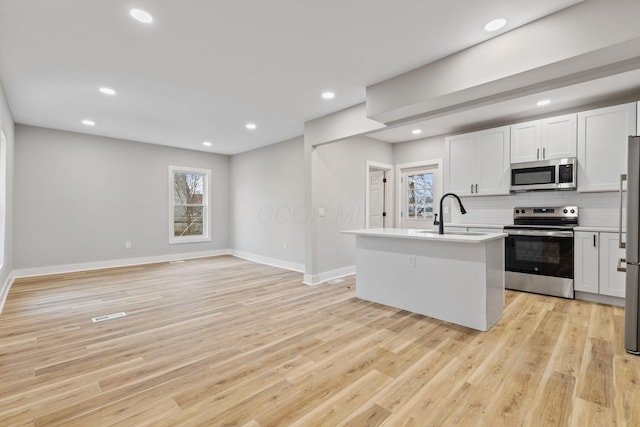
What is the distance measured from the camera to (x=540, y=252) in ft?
13.4

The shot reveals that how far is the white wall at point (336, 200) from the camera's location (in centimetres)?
487

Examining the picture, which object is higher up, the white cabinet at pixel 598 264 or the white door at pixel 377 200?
the white door at pixel 377 200

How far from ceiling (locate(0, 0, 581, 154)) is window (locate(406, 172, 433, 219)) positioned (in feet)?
8.85

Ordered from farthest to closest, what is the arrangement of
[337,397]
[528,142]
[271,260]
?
[271,260] < [528,142] < [337,397]

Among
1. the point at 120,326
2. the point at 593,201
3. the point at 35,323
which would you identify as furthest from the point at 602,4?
the point at 35,323

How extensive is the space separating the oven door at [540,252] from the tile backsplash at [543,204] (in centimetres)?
53

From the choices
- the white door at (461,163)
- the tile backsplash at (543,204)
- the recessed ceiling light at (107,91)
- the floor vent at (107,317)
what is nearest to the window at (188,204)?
the recessed ceiling light at (107,91)

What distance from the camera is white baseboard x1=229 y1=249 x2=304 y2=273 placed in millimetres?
5901

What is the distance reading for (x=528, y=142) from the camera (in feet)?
14.2

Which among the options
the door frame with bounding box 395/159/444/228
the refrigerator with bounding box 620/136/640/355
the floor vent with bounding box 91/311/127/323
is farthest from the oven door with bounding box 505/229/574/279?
the floor vent with bounding box 91/311/127/323

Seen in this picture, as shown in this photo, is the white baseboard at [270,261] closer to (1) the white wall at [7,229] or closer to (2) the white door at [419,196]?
(2) the white door at [419,196]

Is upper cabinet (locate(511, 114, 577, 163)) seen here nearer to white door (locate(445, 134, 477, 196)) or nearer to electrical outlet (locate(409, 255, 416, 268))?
white door (locate(445, 134, 477, 196))

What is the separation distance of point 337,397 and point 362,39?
108 inches

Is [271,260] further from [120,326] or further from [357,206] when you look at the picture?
[120,326]
